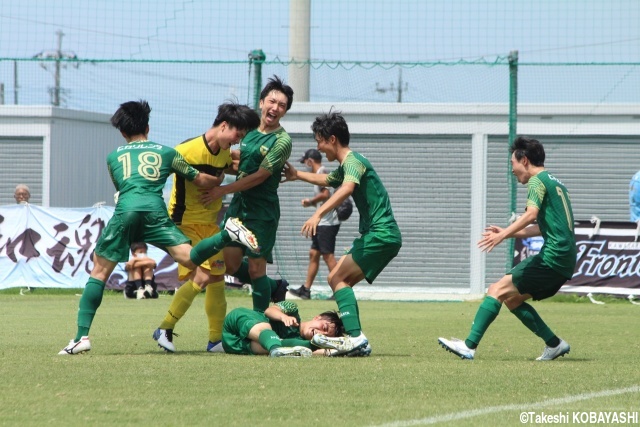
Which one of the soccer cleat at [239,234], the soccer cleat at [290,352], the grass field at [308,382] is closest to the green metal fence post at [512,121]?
the grass field at [308,382]

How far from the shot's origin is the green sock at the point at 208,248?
861 cm

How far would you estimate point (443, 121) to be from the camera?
2212 centimetres

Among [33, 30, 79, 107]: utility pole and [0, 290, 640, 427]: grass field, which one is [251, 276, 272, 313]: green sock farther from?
[33, 30, 79, 107]: utility pole

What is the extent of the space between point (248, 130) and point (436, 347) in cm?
251

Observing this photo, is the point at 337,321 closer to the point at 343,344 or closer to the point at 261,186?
the point at 343,344

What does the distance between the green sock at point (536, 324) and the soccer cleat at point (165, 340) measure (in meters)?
2.77

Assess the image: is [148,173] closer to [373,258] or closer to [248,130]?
[248,130]

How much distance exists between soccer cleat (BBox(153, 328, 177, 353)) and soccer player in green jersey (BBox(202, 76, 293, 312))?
83cm

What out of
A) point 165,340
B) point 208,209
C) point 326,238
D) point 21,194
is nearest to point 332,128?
point 208,209

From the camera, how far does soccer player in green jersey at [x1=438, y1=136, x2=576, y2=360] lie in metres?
8.65

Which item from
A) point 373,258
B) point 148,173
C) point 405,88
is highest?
point 405,88

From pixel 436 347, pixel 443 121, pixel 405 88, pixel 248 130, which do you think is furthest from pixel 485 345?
pixel 443 121

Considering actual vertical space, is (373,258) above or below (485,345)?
above

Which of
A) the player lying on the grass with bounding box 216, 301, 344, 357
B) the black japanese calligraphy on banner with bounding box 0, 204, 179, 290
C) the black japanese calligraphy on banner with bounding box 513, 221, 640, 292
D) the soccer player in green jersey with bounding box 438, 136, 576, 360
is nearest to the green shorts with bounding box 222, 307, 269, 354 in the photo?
the player lying on the grass with bounding box 216, 301, 344, 357
